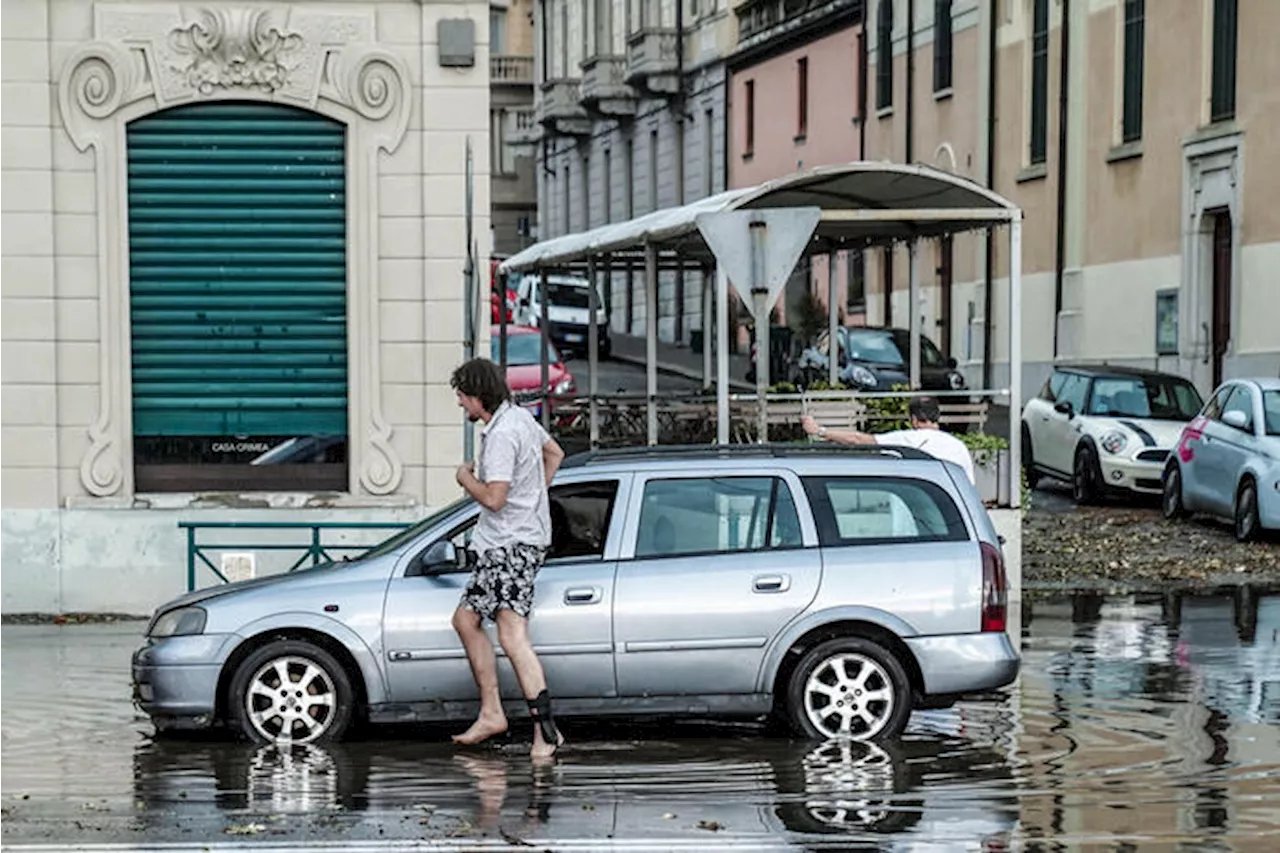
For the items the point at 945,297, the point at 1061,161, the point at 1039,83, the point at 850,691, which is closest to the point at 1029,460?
the point at 1061,161

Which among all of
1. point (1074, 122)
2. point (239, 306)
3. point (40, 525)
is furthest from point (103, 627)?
point (1074, 122)

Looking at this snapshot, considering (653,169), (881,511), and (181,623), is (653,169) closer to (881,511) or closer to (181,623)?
(881,511)

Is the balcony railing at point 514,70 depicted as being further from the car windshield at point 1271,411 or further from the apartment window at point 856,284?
the car windshield at point 1271,411

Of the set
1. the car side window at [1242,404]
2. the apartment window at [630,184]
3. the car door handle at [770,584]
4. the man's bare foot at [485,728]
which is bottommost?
the man's bare foot at [485,728]

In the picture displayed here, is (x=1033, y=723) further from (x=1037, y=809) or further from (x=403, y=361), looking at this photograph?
(x=403, y=361)

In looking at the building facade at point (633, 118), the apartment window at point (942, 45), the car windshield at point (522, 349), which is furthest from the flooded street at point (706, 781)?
the building facade at point (633, 118)

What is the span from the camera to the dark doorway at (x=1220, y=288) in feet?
116

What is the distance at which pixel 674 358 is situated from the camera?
54.1 metres

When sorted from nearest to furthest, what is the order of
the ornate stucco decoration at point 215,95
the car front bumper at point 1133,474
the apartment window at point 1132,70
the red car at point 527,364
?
the ornate stucco decoration at point 215,95 → the car front bumper at point 1133,474 → the red car at point 527,364 → the apartment window at point 1132,70

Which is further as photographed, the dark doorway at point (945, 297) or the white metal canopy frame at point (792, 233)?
the dark doorway at point (945, 297)

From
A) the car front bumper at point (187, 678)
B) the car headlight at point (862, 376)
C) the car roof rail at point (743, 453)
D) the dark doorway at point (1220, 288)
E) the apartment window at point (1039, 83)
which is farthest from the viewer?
the apartment window at point (1039, 83)

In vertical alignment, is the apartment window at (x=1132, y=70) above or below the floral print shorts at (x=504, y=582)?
above

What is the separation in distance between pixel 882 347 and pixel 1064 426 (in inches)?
290

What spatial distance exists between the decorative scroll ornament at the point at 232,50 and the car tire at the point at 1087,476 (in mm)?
A: 12303
